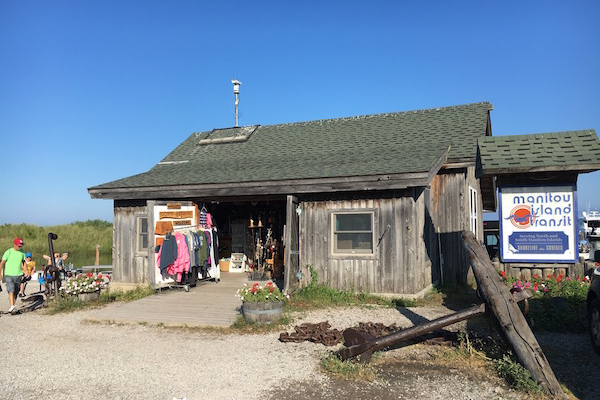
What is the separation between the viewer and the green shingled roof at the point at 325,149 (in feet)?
40.4

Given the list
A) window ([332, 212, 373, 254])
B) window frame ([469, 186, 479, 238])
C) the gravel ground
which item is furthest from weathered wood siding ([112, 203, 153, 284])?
window frame ([469, 186, 479, 238])

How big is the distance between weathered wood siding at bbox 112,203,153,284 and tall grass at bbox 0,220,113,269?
570 inches

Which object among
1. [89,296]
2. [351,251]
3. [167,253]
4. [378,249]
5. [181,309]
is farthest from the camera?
[167,253]

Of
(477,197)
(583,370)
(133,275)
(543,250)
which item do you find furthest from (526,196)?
(133,275)

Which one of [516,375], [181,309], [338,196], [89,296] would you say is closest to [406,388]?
[516,375]

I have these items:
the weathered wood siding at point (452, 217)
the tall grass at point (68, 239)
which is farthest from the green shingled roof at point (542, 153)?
the tall grass at point (68, 239)

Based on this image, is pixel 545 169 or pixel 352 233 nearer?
pixel 545 169

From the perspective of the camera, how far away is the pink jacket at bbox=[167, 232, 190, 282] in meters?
12.8

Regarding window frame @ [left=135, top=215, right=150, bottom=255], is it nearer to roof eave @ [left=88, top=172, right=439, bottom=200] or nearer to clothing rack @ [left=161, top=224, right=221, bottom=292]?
roof eave @ [left=88, top=172, right=439, bottom=200]

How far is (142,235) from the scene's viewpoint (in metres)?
14.4

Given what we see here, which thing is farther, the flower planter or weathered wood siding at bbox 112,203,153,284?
weathered wood siding at bbox 112,203,153,284

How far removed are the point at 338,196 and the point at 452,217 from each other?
12.6ft

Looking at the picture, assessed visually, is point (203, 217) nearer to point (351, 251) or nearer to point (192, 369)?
point (351, 251)

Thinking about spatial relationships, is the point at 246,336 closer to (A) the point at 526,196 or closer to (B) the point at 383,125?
(A) the point at 526,196
